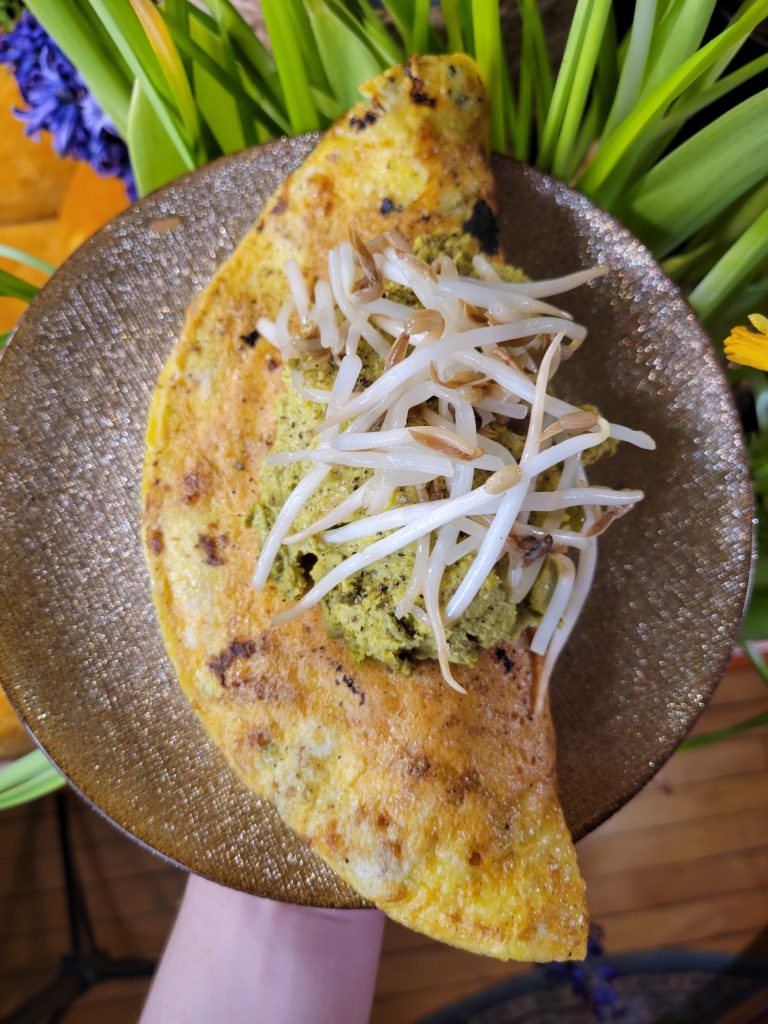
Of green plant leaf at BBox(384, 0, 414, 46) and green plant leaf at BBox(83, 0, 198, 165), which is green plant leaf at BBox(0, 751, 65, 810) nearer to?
green plant leaf at BBox(83, 0, 198, 165)

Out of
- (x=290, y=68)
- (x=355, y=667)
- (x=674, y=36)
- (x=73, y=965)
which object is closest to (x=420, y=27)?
(x=290, y=68)

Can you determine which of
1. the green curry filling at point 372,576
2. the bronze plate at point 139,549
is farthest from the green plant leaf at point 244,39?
the green curry filling at point 372,576

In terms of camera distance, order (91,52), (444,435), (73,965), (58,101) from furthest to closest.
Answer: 1. (73,965)
2. (58,101)
3. (91,52)
4. (444,435)

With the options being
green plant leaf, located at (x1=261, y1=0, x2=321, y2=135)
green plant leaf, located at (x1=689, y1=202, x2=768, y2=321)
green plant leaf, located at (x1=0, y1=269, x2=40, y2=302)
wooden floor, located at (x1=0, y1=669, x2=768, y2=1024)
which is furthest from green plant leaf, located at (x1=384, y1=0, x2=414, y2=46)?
wooden floor, located at (x1=0, y1=669, x2=768, y2=1024)

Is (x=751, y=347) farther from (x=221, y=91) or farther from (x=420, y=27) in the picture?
(x=221, y=91)

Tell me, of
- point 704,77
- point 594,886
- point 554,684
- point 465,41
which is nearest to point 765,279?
point 704,77
